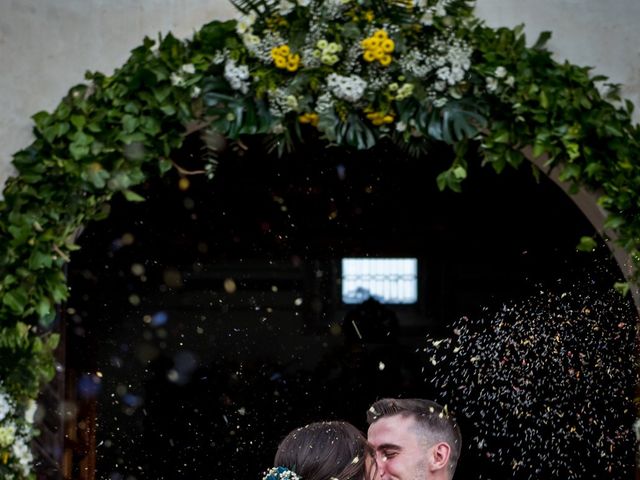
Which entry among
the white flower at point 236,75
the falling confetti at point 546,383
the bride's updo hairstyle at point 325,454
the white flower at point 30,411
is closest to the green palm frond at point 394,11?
the white flower at point 236,75

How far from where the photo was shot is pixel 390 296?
7.37m

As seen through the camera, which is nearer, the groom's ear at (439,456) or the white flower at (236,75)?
the white flower at (236,75)

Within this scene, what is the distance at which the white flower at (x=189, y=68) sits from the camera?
11.8 ft

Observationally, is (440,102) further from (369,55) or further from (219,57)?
(219,57)

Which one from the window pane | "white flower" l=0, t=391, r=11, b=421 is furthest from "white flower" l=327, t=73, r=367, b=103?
the window pane

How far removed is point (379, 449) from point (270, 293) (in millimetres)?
2477

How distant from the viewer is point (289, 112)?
3.65 m

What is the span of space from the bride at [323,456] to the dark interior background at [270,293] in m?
2.59

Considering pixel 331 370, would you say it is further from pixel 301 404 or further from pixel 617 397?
pixel 617 397

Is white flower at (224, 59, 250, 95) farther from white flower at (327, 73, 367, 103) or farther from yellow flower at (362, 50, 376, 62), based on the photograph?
yellow flower at (362, 50, 376, 62)

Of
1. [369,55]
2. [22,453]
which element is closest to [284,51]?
[369,55]

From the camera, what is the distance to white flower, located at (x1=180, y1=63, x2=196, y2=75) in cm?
358

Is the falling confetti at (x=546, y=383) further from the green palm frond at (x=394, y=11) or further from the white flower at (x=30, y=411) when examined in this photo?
the white flower at (x=30, y=411)

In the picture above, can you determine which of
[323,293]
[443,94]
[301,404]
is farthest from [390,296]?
[443,94]
